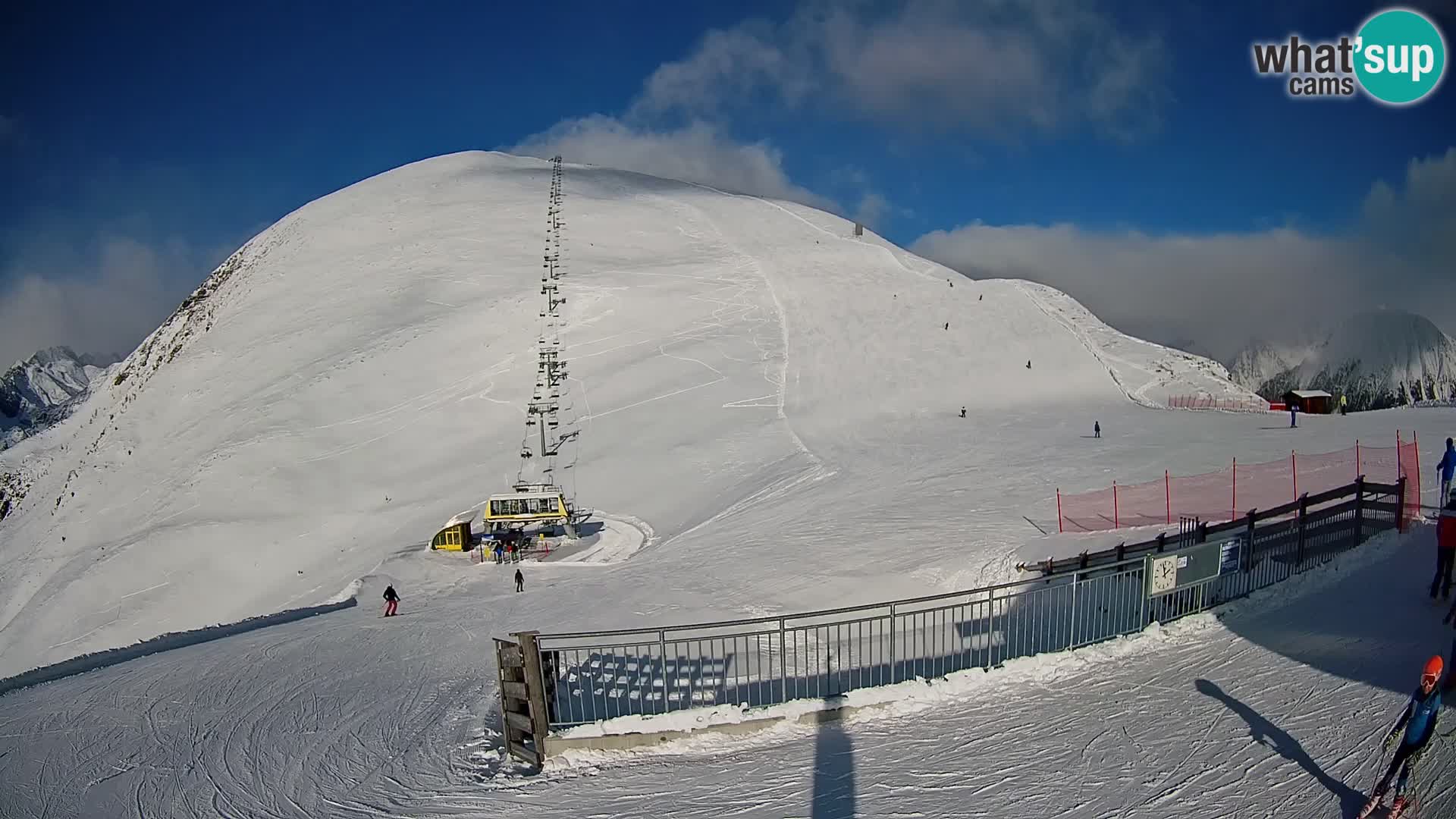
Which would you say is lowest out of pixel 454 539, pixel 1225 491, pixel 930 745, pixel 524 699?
pixel 454 539

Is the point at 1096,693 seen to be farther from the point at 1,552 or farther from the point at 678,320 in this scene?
the point at 1,552

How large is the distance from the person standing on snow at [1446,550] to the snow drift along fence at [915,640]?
2045mm

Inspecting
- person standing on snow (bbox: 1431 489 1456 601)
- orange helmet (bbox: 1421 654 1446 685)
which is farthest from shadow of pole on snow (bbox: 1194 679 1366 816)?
person standing on snow (bbox: 1431 489 1456 601)

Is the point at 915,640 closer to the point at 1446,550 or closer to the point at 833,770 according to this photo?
the point at 833,770

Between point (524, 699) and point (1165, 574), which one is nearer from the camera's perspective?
point (524, 699)

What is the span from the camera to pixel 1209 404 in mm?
43781

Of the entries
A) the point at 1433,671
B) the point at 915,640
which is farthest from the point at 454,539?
the point at 1433,671

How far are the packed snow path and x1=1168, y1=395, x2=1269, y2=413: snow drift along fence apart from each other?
30848mm

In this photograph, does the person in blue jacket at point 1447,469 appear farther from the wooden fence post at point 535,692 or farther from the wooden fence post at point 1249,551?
the wooden fence post at point 535,692

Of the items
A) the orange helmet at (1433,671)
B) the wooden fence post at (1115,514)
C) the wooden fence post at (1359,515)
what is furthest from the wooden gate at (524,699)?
the wooden fence post at (1115,514)

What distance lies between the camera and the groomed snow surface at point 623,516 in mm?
9109

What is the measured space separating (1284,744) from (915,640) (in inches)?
173

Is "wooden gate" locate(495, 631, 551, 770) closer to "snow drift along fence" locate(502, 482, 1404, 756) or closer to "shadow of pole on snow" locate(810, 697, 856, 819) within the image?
"snow drift along fence" locate(502, 482, 1404, 756)

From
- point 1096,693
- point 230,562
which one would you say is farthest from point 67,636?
point 1096,693
